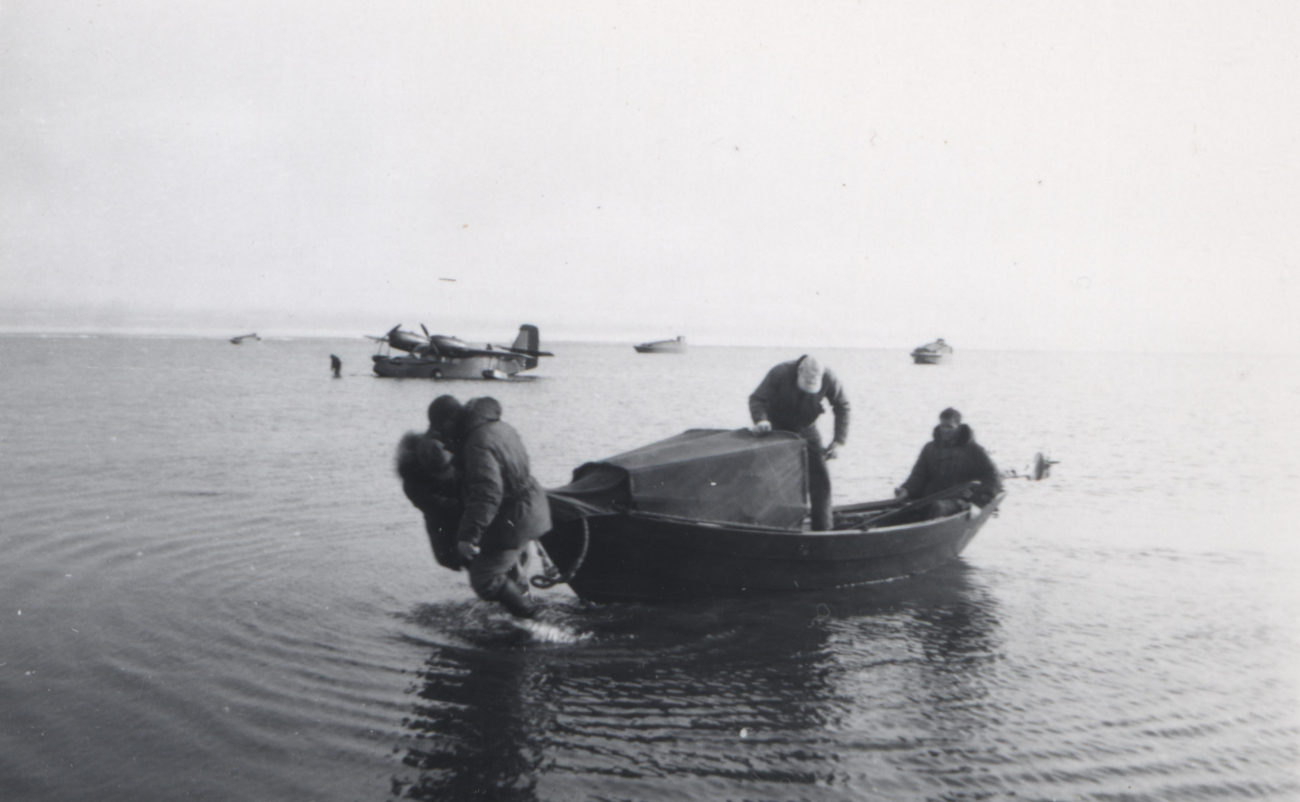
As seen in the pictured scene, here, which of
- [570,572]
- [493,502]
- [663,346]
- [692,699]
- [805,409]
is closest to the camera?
[692,699]

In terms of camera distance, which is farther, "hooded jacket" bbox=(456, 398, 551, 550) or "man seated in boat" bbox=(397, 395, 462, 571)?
"man seated in boat" bbox=(397, 395, 462, 571)

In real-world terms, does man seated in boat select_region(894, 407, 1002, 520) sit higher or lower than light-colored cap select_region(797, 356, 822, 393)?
lower

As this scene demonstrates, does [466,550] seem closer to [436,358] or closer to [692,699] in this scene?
[692,699]

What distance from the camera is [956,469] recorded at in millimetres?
10672

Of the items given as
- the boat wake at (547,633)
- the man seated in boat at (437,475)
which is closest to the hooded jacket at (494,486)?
the man seated in boat at (437,475)

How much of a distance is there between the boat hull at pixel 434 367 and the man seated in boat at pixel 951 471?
4882 cm

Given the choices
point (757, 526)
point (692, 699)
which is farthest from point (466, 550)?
point (757, 526)

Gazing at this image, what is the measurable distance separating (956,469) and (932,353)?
109m

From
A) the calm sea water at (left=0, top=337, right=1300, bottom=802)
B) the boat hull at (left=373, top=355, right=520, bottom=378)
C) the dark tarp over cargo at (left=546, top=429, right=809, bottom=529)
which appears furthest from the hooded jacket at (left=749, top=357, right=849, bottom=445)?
the boat hull at (left=373, top=355, right=520, bottom=378)

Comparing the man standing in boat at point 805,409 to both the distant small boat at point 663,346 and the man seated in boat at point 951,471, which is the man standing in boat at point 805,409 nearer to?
the man seated in boat at point 951,471

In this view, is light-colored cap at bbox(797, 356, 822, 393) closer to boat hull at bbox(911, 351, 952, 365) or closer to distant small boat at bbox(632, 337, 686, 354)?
boat hull at bbox(911, 351, 952, 365)

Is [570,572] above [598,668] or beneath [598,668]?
above

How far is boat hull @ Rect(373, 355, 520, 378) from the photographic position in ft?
183

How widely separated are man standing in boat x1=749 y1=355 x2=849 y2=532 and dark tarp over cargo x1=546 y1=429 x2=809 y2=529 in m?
0.32
